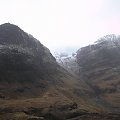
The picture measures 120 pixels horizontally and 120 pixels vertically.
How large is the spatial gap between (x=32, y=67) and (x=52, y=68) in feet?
60.6

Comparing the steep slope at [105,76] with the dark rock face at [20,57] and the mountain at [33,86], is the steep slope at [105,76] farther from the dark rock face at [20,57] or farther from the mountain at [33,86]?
the dark rock face at [20,57]

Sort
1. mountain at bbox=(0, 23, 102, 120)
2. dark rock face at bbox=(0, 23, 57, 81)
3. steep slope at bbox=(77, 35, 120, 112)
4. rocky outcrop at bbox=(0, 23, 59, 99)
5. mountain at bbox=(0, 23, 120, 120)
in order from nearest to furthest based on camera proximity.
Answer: mountain at bbox=(0, 23, 120, 120)
mountain at bbox=(0, 23, 102, 120)
rocky outcrop at bbox=(0, 23, 59, 99)
dark rock face at bbox=(0, 23, 57, 81)
steep slope at bbox=(77, 35, 120, 112)

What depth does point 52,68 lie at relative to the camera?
156 meters

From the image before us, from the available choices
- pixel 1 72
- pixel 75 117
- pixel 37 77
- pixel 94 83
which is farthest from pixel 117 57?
pixel 75 117

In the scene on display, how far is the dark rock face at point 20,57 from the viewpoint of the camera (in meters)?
132

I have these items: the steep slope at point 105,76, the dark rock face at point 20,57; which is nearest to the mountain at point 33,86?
the dark rock face at point 20,57

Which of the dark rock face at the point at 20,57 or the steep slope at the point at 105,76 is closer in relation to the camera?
the dark rock face at the point at 20,57

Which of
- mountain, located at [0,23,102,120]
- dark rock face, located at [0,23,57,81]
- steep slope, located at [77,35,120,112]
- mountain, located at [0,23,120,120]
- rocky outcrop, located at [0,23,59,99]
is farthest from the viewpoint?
steep slope, located at [77,35,120,112]

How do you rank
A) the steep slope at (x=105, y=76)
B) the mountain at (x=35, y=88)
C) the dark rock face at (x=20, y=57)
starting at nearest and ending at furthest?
the mountain at (x=35, y=88), the dark rock face at (x=20, y=57), the steep slope at (x=105, y=76)

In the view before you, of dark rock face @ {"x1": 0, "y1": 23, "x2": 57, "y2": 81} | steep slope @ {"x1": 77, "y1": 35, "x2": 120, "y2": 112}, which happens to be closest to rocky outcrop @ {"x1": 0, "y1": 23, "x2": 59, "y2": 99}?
dark rock face @ {"x1": 0, "y1": 23, "x2": 57, "y2": 81}

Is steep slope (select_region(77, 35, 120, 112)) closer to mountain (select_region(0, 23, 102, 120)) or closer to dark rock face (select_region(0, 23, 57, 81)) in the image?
mountain (select_region(0, 23, 102, 120))

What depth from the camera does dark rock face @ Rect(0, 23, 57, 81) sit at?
433 feet

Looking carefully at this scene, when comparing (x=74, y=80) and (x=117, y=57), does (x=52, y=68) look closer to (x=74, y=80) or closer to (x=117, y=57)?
(x=74, y=80)

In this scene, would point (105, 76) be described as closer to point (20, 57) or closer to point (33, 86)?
point (33, 86)
